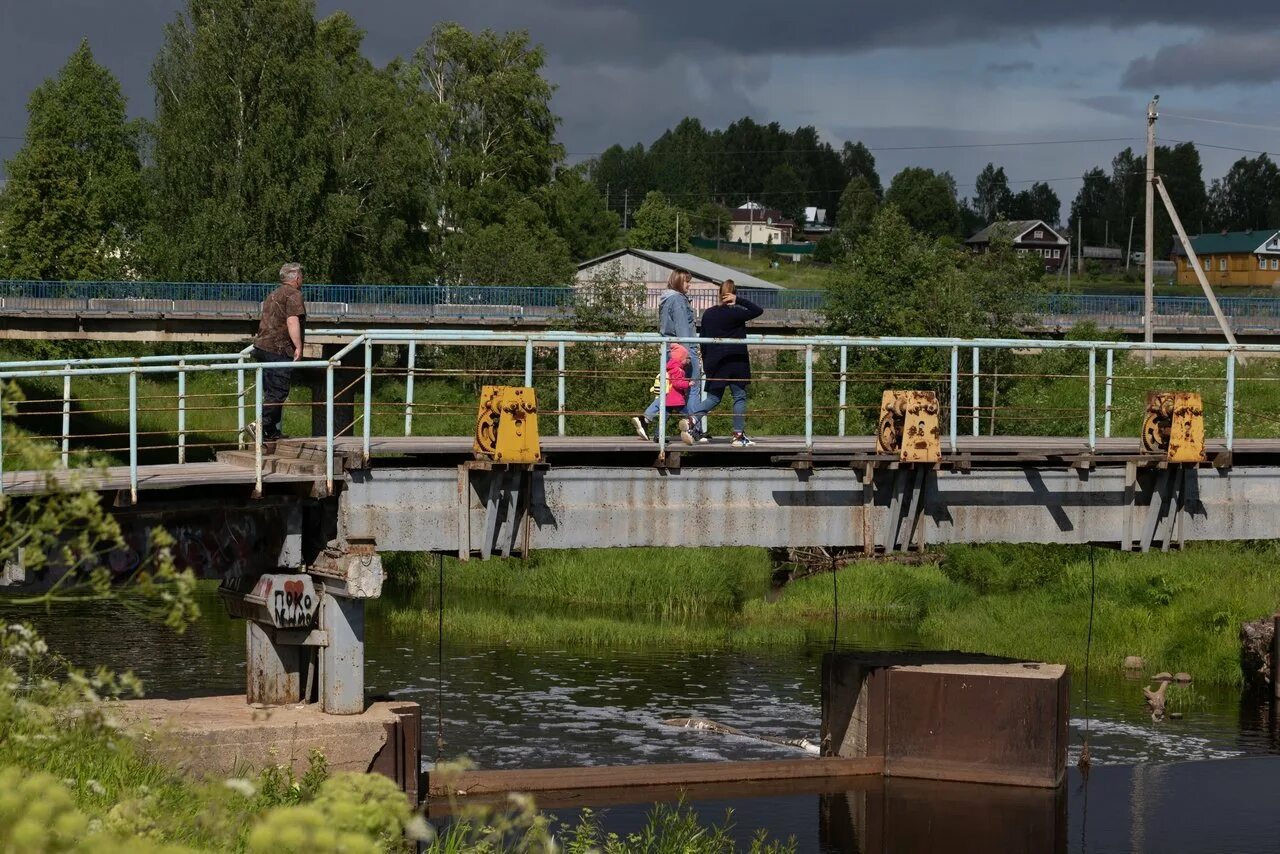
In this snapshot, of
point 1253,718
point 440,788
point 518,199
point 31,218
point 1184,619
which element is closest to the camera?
point 440,788

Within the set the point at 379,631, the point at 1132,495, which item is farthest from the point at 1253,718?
the point at 379,631

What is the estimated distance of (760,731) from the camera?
22812 millimetres

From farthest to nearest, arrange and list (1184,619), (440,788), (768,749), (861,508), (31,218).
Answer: (31,218) → (1184,619) → (768,749) → (440,788) → (861,508)

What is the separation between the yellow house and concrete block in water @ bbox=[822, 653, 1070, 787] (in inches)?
4744

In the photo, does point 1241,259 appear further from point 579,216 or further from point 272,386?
point 272,386

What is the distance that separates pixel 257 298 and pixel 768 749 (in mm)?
42852

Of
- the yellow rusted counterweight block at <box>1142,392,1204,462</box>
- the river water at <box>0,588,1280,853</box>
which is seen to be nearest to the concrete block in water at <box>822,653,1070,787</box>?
the river water at <box>0,588,1280,853</box>

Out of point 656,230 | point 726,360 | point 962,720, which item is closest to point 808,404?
point 726,360

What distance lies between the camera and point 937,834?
1864 cm

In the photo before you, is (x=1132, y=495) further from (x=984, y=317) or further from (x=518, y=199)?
(x=518, y=199)

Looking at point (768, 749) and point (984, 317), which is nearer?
point (768, 749)

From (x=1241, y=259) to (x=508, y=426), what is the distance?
136m

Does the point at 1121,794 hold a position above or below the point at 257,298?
below

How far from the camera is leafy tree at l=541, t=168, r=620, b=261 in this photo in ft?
277
